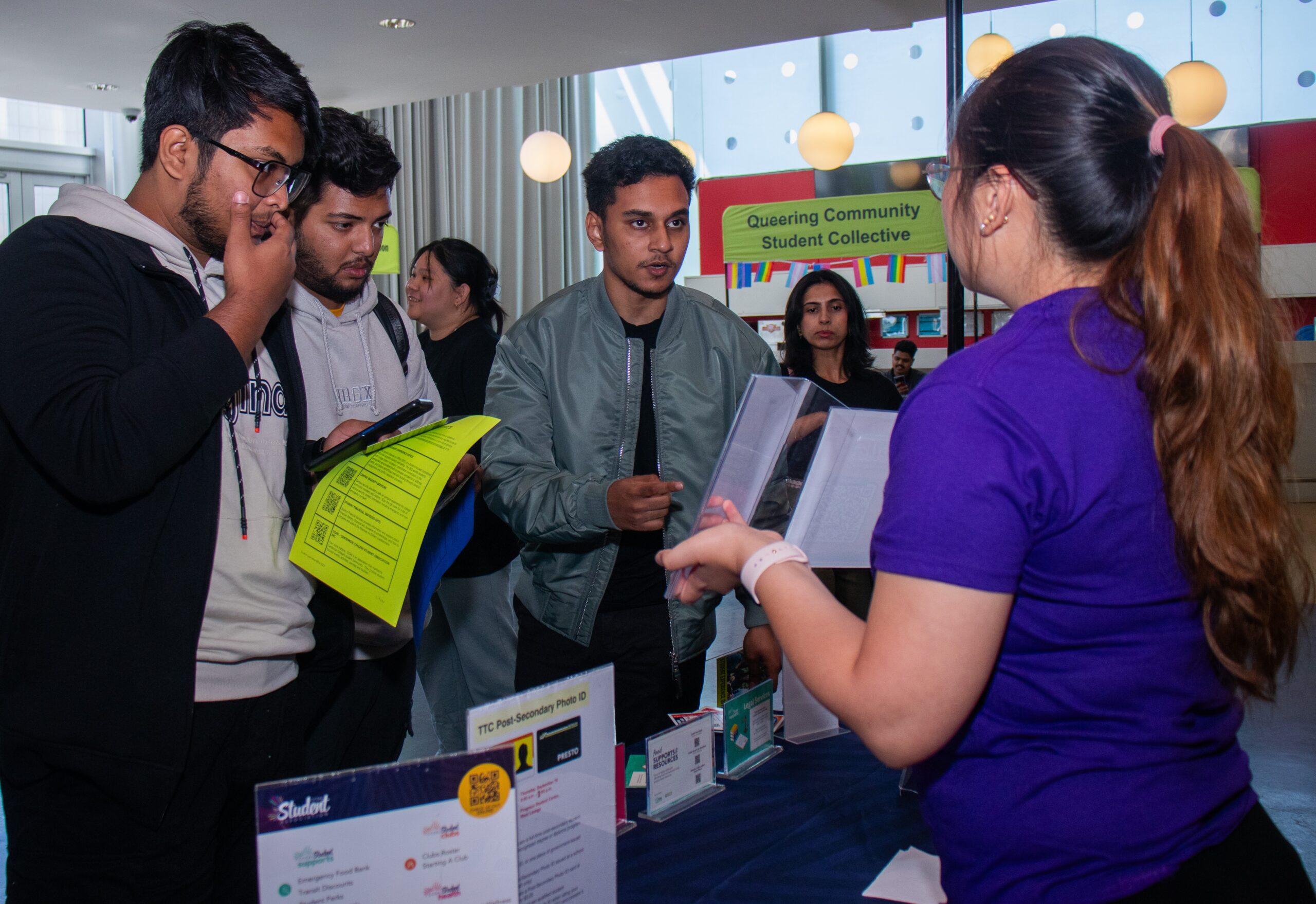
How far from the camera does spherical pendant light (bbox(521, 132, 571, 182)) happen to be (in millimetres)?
7598

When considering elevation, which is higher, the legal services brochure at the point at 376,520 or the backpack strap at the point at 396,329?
the backpack strap at the point at 396,329

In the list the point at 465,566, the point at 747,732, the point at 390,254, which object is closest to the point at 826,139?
the point at 390,254

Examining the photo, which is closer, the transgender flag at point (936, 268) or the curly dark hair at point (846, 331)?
the curly dark hair at point (846, 331)

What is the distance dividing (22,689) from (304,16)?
6255 millimetres

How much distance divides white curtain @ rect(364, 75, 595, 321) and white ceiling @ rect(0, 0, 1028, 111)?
68.3 inches

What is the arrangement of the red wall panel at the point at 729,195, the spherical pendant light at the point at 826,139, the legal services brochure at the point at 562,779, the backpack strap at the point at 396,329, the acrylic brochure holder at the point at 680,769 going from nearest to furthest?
the legal services brochure at the point at 562,779, the acrylic brochure holder at the point at 680,769, the backpack strap at the point at 396,329, the spherical pendant light at the point at 826,139, the red wall panel at the point at 729,195

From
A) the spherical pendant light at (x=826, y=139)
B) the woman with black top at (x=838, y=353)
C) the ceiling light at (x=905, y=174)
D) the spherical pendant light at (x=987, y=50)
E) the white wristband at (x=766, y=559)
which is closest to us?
the white wristband at (x=766, y=559)

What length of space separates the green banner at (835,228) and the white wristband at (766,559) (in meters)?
4.44

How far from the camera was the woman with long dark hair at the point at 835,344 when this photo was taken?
383cm

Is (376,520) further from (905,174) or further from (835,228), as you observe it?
(905,174)

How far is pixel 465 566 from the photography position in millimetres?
2988

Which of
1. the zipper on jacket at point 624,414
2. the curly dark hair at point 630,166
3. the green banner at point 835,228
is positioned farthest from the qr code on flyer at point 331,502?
the green banner at point 835,228

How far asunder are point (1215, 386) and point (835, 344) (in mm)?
3180

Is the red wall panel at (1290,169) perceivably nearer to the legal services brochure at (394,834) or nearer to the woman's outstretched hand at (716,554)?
the woman's outstretched hand at (716,554)
